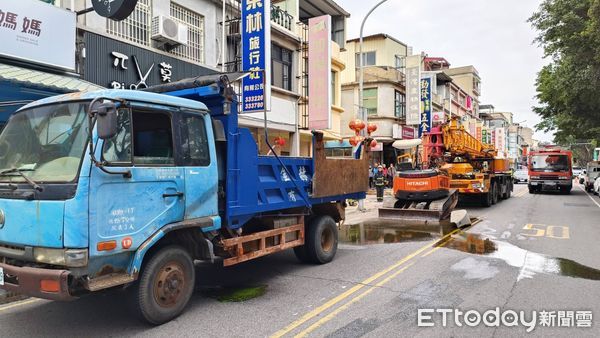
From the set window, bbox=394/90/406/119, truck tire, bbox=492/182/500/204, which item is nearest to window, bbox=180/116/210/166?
truck tire, bbox=492/182/500/204

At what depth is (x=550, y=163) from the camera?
89.9 ft

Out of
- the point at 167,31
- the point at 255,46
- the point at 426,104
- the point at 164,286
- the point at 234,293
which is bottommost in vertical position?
the point at 234,293

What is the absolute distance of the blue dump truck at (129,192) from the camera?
391 centimetres

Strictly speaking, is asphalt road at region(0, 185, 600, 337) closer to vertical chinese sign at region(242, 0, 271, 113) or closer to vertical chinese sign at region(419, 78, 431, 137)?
vertical chinese sign at region(242, 0, 271, 113)

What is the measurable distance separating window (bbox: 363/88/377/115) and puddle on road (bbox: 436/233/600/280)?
843 inches

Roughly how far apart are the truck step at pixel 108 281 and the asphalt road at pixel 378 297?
2.11 ft

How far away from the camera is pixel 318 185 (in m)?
7.27

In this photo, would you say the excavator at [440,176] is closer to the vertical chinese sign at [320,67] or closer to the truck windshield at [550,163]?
the vertical chinese sign at [320,67]

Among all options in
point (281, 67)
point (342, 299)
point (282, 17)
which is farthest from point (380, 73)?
point (342, 299)

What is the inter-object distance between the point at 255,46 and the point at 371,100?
19563 millimetres

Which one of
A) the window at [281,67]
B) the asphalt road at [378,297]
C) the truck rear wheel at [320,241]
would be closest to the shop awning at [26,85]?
the asphalt road at [378,297]

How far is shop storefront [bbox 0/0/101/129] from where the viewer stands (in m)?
8.06

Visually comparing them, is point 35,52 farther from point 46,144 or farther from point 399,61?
point 399,61

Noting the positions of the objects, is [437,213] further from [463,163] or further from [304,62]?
[304,62]
